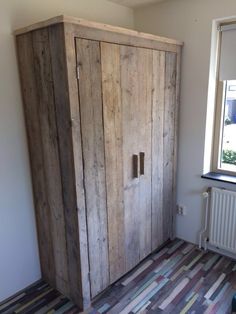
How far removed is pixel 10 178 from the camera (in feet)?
6.57

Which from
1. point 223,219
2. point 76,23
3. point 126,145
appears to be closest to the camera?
point 76,23

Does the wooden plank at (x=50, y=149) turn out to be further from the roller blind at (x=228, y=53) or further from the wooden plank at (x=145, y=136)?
the roller blind at (x=228, y=53)

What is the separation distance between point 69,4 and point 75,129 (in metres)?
1.13

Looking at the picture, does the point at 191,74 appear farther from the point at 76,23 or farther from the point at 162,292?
the point at 162,292

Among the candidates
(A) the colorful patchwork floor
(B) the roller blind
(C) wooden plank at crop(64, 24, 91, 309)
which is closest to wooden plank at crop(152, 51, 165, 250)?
(A) the colorful patchwork floor

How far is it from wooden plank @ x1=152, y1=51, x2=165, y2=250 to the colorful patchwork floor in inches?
12.3

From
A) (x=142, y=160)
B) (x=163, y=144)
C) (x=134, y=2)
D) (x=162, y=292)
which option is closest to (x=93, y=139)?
(x=142, y=160)

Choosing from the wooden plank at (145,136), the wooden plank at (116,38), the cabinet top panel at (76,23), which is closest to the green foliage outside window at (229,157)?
the wooden plank at (145,136)

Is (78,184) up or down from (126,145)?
down

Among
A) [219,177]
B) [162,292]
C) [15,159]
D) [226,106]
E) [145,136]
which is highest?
[226,106]

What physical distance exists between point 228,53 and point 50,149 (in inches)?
67.8

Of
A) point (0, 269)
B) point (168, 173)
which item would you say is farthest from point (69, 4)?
point (0, 269)

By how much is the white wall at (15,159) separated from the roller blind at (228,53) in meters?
1.12

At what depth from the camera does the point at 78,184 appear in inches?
70.2
